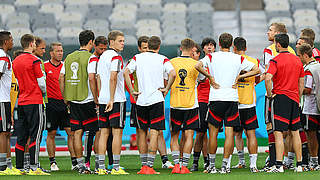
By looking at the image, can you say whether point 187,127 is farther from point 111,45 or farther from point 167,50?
point 167,50

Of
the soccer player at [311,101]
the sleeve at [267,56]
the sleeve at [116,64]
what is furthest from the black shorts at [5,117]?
the soccer player at [311,101]

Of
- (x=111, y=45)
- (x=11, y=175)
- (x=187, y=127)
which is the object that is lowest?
(x=11, y=175)

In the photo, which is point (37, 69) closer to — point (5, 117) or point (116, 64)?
point (5, 117)

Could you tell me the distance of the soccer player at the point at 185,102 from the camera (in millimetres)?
Result: 9625

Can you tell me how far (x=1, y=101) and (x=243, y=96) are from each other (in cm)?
→ 390

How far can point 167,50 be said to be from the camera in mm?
14164

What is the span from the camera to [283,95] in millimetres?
9188

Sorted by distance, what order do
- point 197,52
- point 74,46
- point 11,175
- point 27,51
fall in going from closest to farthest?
point 11,175 → point 27,51 → point 197,52 → point 74,46

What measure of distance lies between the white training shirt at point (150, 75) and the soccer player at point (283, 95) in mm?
1636

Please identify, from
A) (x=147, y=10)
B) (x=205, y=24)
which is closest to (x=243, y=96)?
(x=205, y=24)

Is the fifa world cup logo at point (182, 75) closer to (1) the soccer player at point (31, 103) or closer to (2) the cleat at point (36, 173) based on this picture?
(1) the soccer player at point (31, 103)

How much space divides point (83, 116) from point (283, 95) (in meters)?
3.24

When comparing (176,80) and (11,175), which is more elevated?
(176,80)

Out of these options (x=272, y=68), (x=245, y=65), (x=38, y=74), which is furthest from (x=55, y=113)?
(x=272, y=68)
